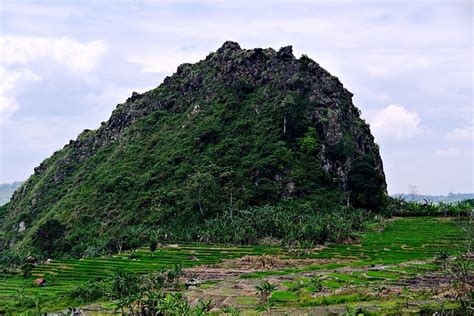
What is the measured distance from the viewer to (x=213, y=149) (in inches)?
4412

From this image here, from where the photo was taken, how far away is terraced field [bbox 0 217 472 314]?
4572 centimetres

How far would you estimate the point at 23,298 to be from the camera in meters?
55.5

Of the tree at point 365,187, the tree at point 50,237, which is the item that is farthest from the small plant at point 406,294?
the tree at point 50,237

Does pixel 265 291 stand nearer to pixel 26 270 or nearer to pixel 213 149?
pixel 26 270

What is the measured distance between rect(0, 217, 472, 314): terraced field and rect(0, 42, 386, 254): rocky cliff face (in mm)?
17945

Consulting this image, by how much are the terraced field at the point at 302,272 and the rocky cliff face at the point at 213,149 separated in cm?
1795

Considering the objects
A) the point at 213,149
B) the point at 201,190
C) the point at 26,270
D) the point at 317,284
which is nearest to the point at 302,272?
the point at 317,284

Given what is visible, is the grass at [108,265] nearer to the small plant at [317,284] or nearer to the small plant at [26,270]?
the small plant at [26,270]

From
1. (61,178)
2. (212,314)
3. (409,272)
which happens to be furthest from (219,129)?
(212,314)

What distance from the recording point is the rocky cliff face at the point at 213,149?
10150 centimetres

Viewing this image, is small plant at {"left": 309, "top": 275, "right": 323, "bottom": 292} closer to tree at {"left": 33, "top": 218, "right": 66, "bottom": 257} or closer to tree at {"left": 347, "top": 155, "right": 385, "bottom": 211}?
tree at {"left": 347, "top": 155, "right": 385, "bottom": 211}

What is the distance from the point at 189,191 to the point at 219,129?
71.0 feet

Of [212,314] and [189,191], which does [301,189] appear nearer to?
[189,191]

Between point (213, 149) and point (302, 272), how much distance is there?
54.1 metres
